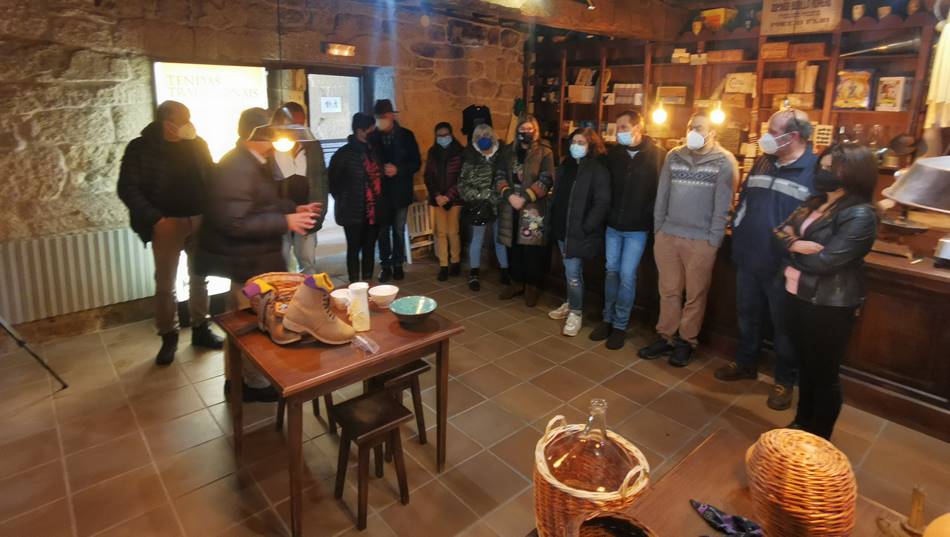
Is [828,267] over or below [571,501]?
over

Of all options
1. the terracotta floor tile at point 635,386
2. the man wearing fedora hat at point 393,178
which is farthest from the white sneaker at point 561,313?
the man wearing fedora hat at point 393,178

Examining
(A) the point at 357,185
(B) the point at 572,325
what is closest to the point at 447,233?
(A) the point at 357,185

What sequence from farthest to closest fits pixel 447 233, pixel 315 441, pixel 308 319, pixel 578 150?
pixel 447 233 → pixel 578 150 → pixel 315 441 → pixel 308 319

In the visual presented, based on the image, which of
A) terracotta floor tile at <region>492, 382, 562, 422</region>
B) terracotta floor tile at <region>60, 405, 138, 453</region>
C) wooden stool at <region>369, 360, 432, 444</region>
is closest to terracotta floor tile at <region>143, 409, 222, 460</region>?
terracotta floor tile at <region>60, 405, 138, 453</region>

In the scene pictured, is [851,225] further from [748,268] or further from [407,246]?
[407,246]

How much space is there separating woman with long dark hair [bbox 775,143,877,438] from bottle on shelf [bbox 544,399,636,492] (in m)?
1.75

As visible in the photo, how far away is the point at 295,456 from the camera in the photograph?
6.76 ft

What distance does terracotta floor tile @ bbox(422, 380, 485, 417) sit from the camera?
3204 millimetres

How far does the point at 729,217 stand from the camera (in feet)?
11.8

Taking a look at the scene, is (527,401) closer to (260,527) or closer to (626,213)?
(626,213)

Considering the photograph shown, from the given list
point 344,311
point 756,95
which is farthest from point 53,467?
point 756,95

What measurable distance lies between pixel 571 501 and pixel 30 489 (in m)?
2.55

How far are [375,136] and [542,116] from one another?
2.85m

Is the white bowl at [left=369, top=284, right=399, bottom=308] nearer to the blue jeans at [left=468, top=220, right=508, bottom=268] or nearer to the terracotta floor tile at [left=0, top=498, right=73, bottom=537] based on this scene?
the terracotta floor tile at [left=0, top=498, right=73, bottom=537]
